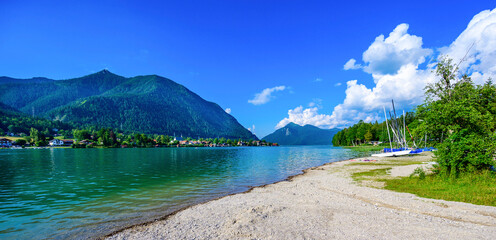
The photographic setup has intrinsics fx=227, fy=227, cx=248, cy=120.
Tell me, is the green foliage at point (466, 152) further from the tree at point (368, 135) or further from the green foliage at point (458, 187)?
the tree at point (368, 135)

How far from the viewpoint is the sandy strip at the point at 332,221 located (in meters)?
10.7

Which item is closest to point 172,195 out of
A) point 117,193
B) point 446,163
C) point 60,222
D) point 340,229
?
point 117,193

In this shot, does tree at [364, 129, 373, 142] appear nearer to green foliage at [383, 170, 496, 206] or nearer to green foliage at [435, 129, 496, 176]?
green foliage at [383, 170, 496, 206]

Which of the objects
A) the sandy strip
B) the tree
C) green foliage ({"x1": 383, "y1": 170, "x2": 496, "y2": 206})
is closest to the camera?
the sandy strip

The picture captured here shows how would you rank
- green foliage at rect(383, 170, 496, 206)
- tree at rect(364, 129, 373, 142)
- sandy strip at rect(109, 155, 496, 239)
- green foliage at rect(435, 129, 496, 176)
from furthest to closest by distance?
tree at rect(364, 129, 373, 142) < green foliage at rect(435, 129, 496, 176) < green foliage at rect(383, 170, 496, 206) < sandy strip at rect(109, 155, 496, 239)

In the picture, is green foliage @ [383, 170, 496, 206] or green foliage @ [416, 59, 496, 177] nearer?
green foliage @ [383, 170, 496, 206]

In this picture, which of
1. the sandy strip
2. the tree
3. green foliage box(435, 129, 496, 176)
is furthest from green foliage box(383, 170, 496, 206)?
the tree

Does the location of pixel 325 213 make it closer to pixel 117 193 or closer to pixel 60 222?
pixel 60 222

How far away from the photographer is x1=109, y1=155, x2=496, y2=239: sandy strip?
10703 millimetres

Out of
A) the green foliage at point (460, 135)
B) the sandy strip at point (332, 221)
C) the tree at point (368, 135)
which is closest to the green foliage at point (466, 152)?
the green foliage at point (460, 135)

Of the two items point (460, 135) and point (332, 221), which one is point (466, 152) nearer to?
point (460, 135)

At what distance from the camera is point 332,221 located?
12703 mm

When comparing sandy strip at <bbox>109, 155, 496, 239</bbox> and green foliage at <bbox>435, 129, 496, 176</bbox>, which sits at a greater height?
green foliage at <bbox>435, 129, 496, 176</bbox>

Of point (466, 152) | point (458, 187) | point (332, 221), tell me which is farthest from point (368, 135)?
point (332, 221)
